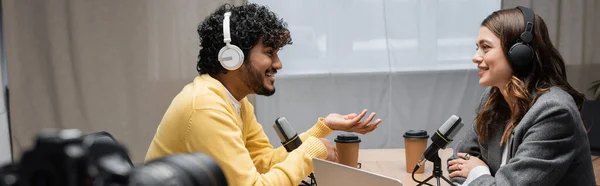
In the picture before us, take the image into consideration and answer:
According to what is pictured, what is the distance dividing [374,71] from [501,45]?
1.93 meters

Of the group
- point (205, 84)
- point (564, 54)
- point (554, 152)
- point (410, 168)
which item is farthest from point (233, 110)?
point (564, 54)

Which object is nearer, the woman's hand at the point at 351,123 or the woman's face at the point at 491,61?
the woman's face at the point at 491,61

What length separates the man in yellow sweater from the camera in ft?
4.46

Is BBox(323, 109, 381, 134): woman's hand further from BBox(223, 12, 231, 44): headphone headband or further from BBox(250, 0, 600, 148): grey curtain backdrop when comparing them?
BBox(250, 0, 600, 148): grey curtain backdrop

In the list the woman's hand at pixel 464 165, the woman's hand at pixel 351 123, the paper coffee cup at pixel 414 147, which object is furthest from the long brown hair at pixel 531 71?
the woman's hand at pixel 351 123

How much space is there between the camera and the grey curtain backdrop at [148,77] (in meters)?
3.34

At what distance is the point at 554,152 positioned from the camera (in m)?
1.31

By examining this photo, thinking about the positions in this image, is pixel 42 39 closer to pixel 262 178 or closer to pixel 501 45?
pixel 262 178

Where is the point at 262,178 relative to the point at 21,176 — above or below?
below

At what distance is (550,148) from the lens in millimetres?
1300

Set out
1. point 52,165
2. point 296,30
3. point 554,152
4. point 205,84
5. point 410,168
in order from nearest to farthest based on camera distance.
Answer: point 52,165 → point 554,152 → point 205,84 → point 410,168 → point 296,30

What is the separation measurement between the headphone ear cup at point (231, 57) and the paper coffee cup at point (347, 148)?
0.49 metres

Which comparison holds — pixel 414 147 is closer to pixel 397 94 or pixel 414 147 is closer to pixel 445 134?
pixel 445 134

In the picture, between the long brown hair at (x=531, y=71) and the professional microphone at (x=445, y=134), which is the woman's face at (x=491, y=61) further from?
the professional microphone at (x=445, y=134)
